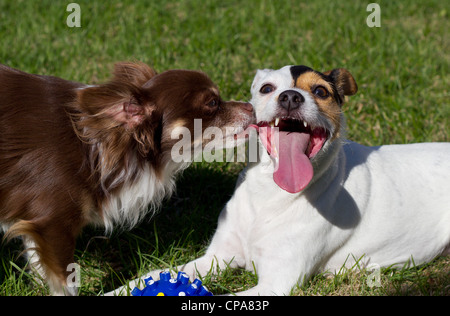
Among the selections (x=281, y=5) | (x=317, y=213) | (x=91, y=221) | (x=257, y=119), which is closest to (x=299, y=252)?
(x=317, y=213)

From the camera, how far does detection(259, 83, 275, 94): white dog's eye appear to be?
301 centimetres

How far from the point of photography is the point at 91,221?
2844mm

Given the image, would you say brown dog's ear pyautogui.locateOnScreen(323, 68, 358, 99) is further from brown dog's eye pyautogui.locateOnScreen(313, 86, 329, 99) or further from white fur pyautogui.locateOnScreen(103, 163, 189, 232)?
white fur pyautogui.locateOnScreen(103, 163, 189, 232)

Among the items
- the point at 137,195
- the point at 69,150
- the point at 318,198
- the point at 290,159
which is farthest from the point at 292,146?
the point at 69,150

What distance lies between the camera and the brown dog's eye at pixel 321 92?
2918mm

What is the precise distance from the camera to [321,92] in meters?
2.93

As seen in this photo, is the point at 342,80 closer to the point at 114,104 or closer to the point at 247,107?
the point at 247,107

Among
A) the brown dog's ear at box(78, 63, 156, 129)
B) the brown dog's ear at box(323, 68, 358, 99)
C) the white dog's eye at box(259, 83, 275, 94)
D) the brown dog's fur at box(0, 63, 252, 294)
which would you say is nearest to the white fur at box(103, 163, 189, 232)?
the brown dog's fur at box(0, 63, 252, 294)

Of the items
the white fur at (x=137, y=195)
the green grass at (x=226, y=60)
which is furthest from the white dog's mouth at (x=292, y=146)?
the green grass at (x=226, y=60)

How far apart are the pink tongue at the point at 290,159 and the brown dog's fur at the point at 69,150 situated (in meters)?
0.51

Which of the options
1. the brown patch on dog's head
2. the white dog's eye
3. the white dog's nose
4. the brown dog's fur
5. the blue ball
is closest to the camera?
the blue ball

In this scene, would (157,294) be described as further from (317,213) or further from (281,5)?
(281,5)
